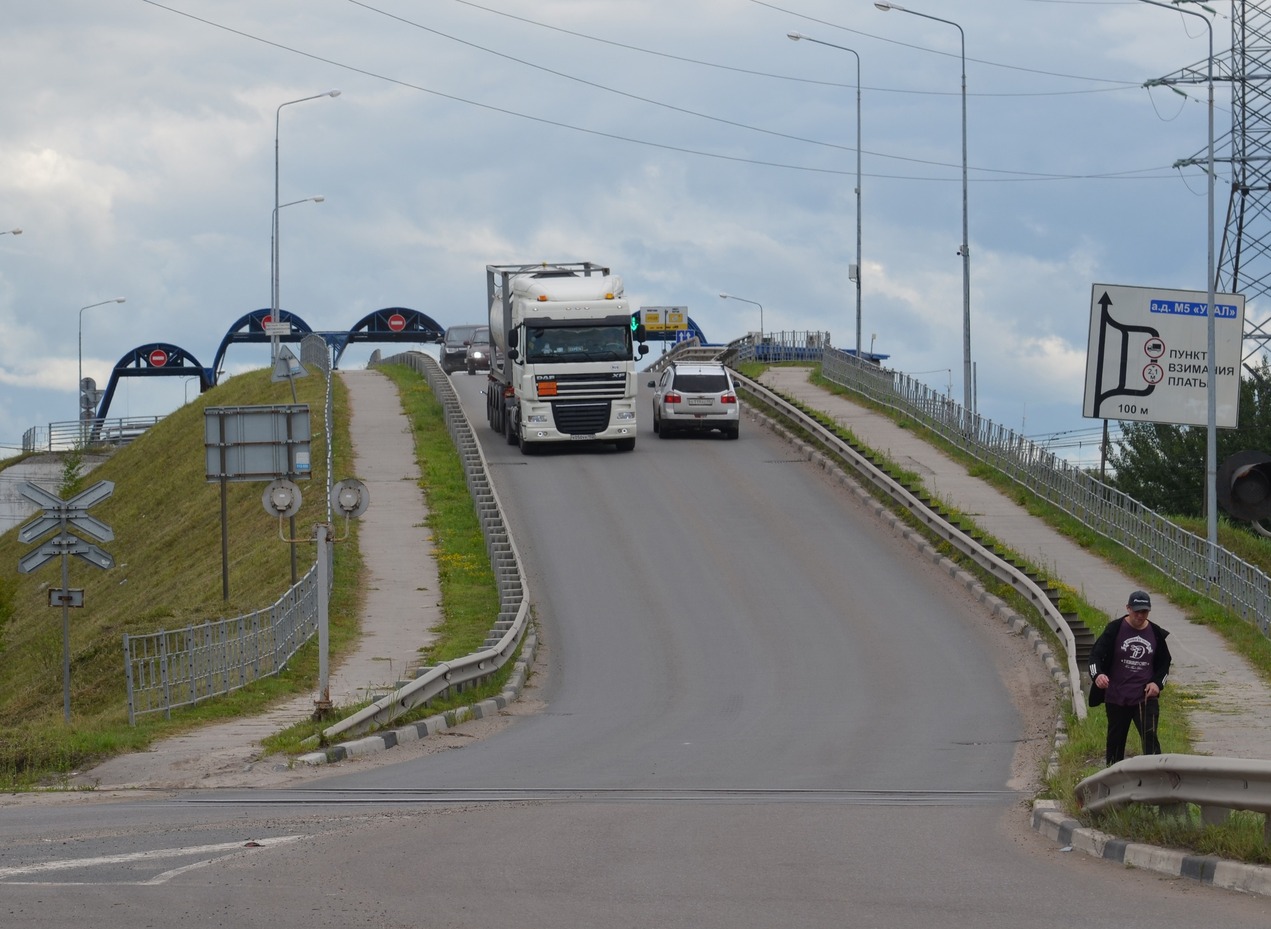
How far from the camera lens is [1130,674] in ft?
43.5

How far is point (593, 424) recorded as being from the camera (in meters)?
42.8

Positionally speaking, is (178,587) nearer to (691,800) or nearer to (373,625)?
(373,625)

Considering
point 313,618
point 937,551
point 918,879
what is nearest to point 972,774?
point 918,879

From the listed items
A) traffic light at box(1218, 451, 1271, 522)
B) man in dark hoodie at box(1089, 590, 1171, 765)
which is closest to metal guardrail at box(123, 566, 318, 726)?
man in dark hoodie at box(1089, 590, 1171, 765)

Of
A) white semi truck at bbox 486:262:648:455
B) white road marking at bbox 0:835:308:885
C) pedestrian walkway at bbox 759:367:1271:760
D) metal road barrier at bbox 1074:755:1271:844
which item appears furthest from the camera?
white semi truck at bbox 486:262:648:455

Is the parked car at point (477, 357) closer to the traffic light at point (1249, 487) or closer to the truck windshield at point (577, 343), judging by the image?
the truck windshield at point (577, 343)

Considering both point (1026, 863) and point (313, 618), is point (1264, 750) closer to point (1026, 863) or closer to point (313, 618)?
point (1026, 863)

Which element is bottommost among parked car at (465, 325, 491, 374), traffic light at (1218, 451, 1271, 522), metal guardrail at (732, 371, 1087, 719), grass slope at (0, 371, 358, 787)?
grass slope at (0, 371, 358, 787)

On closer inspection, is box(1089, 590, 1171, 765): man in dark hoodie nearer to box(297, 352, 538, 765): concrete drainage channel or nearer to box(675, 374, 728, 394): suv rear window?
box(297, 352, 538, 765): concrete drainage channel

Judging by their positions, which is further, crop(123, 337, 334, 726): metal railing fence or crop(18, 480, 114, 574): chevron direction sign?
crop(18, 480, 114, 574): chevron direction sign

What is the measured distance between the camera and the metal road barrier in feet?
30.6

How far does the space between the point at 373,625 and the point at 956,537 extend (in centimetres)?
1127

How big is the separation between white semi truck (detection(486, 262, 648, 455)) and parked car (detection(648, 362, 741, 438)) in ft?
11.4

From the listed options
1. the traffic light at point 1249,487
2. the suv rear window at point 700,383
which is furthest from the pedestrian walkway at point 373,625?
the traffic light at point 1249,487
